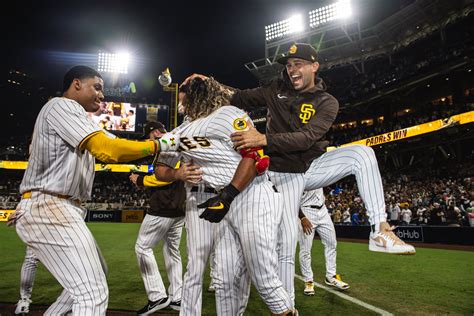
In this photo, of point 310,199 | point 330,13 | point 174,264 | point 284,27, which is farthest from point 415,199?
point 284,27

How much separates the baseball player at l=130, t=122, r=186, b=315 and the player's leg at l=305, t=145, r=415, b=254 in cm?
211

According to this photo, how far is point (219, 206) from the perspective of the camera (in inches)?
96.0

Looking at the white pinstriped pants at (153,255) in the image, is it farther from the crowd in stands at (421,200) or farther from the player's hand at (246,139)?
the crowd in stands at (421,200)

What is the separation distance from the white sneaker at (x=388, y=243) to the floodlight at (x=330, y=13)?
32790 millimetres

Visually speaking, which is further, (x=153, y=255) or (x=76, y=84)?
(x=153, y=255)

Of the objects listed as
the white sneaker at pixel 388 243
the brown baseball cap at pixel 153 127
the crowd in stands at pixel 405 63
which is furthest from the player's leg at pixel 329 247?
the crowd in stands at pixel 405 63

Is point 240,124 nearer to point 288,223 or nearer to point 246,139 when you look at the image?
point 246,139

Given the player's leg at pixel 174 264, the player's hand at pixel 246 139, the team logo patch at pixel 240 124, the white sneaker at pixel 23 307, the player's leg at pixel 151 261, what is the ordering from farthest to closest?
the player's leg at pixel 174 264 < the player's leg at pixel 151 261 < the white sneaker at pixel 23 307 < the team logo patch at pixel 240 124 < the player's hand at pixel 246 139

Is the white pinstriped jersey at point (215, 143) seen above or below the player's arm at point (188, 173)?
above

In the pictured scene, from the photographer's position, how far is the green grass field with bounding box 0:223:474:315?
184 inches

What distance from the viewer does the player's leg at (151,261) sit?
14.5 feet

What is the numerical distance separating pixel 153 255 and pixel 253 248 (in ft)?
8.05

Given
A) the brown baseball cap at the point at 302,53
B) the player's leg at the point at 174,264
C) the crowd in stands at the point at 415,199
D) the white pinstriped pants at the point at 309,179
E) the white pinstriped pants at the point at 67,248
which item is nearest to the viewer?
the white pinstriped pants at the point at 67,248

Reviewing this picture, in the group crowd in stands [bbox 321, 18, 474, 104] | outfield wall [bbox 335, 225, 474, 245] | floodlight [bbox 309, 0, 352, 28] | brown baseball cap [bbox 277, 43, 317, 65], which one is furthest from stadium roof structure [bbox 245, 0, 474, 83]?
brown baseball cap [bbox 277, 43, 317, 65]
